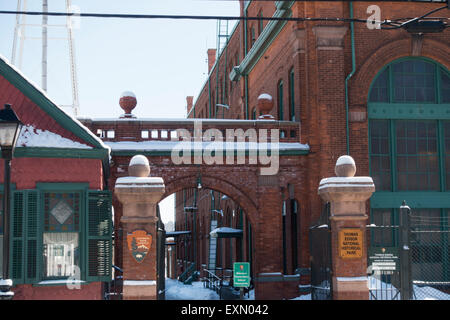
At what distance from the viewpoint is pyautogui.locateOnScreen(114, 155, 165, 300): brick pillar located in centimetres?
1275

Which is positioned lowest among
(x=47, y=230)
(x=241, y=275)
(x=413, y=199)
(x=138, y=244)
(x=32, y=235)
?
(x=241, y=275)

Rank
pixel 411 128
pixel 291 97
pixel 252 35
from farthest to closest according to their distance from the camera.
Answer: pixel 252 35, pixel 291 97, pixel 411 128

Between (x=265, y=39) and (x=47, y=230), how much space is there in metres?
14.5

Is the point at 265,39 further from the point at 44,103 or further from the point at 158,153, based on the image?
the point at 44,103

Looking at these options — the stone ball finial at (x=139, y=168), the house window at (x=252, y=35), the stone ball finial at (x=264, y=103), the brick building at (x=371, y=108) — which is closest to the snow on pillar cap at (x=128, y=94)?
the stone ball finial at (x=264, y=103)

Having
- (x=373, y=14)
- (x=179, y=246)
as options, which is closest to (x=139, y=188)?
(x=373, y=14)

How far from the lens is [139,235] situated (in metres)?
12.8

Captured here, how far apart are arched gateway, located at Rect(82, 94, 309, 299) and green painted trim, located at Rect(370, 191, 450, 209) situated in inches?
109

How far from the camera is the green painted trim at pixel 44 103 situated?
48.2 ft

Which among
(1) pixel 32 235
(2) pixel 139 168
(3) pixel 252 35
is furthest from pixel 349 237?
(3) pixel 252 35

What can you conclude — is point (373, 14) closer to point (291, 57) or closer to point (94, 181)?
point (291, 57)

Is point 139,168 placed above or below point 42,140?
below

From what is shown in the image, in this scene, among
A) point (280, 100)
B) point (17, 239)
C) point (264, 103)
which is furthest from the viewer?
point (280, 100)

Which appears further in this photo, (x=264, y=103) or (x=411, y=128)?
(x=264, y=103)
